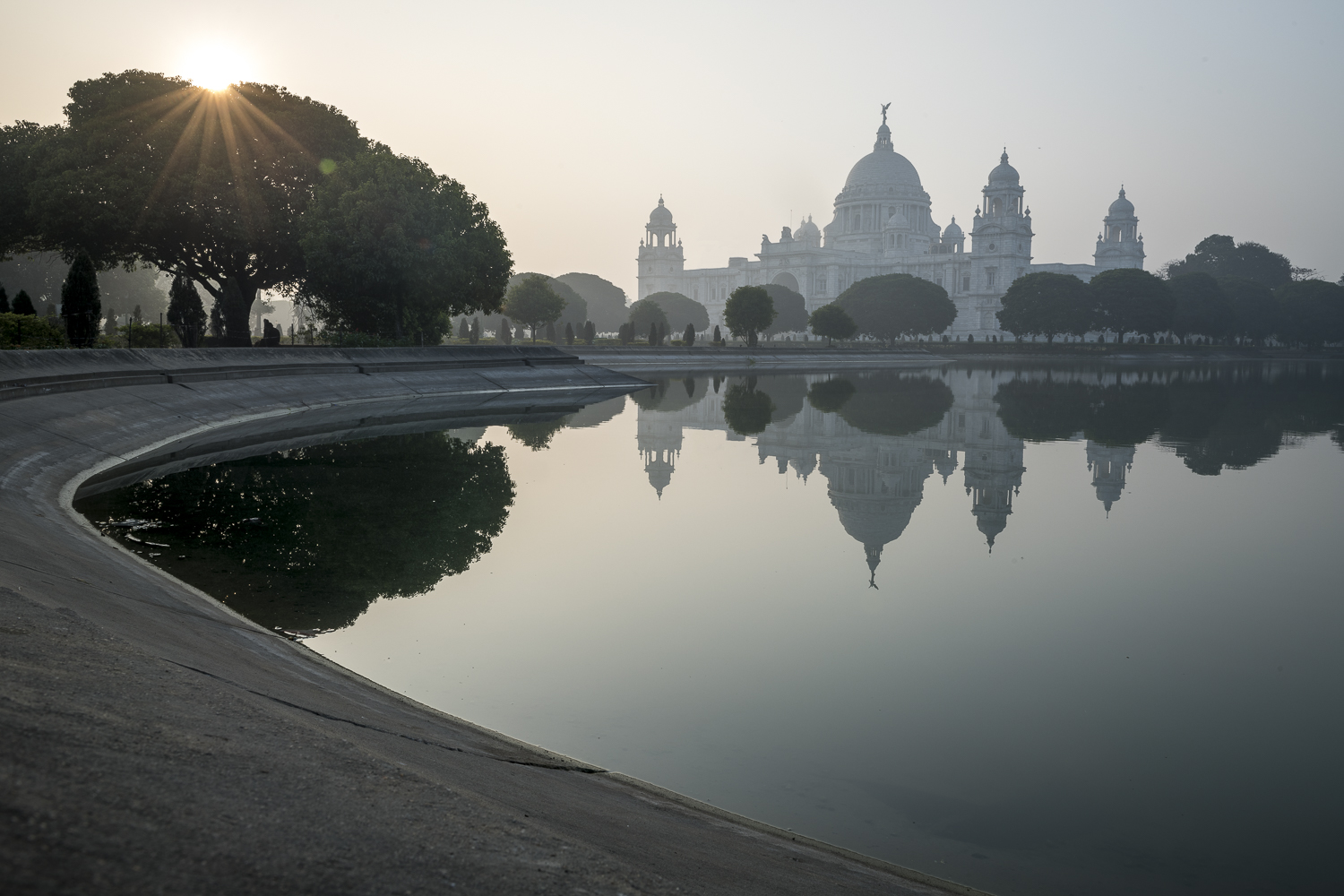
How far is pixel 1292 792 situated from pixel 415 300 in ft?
129

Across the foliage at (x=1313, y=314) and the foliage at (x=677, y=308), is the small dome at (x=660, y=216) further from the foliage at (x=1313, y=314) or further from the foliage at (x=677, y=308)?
the foliage at (x=1313, y=314)

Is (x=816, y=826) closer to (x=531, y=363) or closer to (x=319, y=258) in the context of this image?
(x=319, y=258)

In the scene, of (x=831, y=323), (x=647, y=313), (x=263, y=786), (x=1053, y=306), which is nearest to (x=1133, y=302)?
(x=1053, y=306)

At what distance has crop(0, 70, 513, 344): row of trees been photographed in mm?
37344

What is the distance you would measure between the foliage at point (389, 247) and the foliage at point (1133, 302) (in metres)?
70.6

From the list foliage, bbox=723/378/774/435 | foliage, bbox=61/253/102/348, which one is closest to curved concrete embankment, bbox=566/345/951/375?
foliage, bbox=723/378/774/435

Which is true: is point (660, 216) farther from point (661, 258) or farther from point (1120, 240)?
point (1120, 240)

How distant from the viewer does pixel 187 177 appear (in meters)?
37.6

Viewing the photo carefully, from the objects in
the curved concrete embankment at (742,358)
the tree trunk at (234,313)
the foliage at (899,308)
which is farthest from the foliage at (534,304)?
the foliage at (899,308)

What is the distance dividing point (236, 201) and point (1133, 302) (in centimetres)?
8188

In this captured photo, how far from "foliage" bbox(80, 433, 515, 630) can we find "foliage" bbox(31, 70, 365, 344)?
77.4ft

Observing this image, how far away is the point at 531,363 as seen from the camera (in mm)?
44938

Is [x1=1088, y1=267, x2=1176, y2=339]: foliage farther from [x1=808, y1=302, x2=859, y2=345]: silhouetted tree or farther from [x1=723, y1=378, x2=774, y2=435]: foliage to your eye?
[x1=723, y1=378, x2=774, y2=435]: foliage

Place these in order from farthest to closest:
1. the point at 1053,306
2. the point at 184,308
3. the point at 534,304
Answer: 1. the point at 1053,306
2. the point at 534,304
3. the point at 184,308
